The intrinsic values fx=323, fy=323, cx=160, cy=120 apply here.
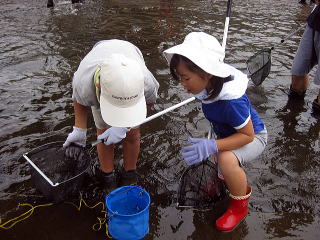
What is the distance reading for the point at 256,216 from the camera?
306 centimetres

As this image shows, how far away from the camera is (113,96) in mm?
2270

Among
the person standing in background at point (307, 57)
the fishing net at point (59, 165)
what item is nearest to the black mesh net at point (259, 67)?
the person standing in background at point (307, 57)

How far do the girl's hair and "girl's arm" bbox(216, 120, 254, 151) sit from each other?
1.21ft

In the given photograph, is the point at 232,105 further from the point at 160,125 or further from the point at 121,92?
the point at 160,125

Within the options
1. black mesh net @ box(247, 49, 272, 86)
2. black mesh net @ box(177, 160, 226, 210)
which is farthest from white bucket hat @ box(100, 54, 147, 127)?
black mesh net @ box(247, 49, 272, 86)

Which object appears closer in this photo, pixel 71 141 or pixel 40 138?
pixel 71 141

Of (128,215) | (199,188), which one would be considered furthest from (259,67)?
(128,215)

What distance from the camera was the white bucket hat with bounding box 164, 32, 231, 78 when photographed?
2280 millimetres

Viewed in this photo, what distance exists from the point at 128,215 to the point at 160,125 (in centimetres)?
214

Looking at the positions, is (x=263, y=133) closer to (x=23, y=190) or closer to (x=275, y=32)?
(x=23, y=190)

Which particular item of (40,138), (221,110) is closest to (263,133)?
(221,110)

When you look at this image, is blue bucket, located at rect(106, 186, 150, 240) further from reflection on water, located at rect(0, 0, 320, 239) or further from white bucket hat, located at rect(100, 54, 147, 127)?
white bucket hat, located at rect(100, 54, 147, 127)

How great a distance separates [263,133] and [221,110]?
60cm

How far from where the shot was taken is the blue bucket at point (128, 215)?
8.00ft
